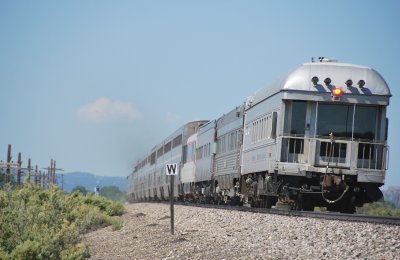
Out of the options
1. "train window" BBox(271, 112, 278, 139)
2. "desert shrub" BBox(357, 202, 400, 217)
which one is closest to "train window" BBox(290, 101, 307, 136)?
"train window" BBox(271, 112, 278, 139)

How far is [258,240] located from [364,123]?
554cm

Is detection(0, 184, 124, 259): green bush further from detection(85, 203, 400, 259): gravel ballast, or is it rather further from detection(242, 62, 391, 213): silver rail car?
detection(242, 62, 391, 213): silver rail car

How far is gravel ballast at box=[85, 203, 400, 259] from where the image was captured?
12430 millimetres

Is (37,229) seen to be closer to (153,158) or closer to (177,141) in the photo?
(177,141)

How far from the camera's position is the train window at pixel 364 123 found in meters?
19.2

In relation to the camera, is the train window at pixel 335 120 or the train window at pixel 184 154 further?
the train window at pixel 184 154

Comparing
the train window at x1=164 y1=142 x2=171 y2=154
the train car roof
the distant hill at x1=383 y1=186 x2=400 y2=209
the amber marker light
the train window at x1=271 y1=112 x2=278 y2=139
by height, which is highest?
the train car roof

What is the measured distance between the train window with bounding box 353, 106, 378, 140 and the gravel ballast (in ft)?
9.87

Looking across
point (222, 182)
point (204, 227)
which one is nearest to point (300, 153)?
point (204, 227)

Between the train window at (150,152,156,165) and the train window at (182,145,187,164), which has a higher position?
the train window at (182,145,187,164)

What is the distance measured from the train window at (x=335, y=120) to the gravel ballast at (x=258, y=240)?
2.57 m

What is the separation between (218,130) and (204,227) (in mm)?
11631

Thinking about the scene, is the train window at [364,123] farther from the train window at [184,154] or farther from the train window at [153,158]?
the train window at [153,158]

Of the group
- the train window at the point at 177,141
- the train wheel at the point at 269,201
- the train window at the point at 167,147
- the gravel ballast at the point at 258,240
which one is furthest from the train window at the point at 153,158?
the gravel ballast at the point at 258,240
